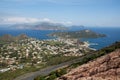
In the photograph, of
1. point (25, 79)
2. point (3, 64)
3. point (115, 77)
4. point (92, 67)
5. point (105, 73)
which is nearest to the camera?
point (115, 77)

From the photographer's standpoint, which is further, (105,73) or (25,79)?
(25,79)

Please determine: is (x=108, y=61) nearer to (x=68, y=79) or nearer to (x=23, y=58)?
(x=68, y=79)

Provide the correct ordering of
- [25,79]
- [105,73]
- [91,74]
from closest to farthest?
1. [105,73]
2. [91,74]
3. [25,79]

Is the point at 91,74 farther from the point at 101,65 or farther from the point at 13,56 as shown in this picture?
the point at 13,56

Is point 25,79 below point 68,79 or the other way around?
below

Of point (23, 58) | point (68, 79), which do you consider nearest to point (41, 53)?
point (23, 58)

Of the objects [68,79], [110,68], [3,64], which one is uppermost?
[110,68]
